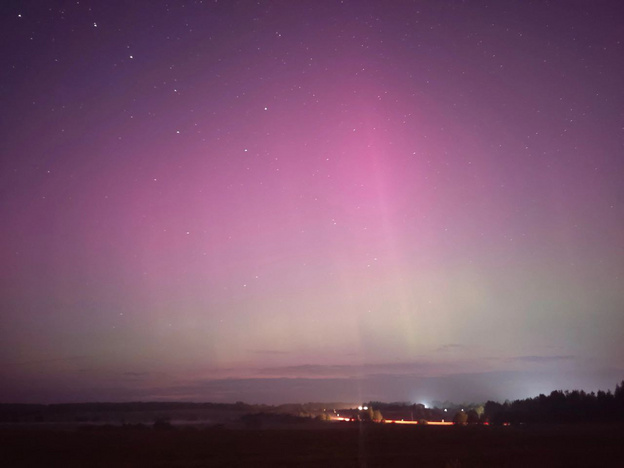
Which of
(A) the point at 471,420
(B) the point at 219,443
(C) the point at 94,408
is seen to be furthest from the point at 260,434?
(C) the point at 94,408

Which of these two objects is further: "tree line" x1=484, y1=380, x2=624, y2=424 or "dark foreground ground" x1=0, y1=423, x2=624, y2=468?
"tree line" x1=484, y1=380, x2=624, y2=424

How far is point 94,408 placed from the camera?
15950 centimetres

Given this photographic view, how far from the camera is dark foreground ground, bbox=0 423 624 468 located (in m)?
31.8

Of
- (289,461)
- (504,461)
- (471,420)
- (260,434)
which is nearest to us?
(504,461)

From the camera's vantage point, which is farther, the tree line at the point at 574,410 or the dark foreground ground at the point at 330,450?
the tree line at the point at 574,410

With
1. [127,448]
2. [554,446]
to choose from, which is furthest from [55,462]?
[554,446]

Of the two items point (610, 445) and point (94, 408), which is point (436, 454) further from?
point (94, 408)

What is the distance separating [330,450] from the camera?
3884 centimetres

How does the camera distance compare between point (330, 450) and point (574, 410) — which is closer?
point (330, 450)

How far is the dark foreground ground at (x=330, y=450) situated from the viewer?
31828 millimetres

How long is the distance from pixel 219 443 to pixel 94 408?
419 ft

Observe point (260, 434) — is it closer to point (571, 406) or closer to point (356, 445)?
point (356, 445)

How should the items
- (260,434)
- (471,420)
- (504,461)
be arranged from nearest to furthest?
(504,461)
(260,434)
(471,420)

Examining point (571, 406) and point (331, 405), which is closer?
point (571, 406)
